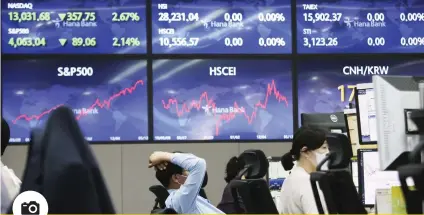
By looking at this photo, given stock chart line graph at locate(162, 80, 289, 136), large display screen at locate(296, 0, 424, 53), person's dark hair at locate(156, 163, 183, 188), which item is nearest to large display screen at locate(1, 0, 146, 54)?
stock chart line graph at locate(162, 80, 289, 136)

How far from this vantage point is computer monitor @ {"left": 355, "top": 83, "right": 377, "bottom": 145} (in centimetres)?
455

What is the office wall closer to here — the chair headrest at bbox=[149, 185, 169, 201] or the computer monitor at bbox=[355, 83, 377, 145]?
the computer monitor at bbox=[355, 83, 377, 145]

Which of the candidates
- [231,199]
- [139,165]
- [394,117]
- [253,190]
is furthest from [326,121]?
[394,117]

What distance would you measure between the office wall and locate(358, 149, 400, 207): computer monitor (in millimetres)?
1791

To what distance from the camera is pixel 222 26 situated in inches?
254

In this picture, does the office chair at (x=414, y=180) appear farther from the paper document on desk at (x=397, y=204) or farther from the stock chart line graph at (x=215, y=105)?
the stock chart line graph at (x=215, y=105)

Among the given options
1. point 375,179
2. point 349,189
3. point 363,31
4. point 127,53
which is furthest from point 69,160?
point 363,31

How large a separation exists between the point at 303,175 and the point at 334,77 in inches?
112

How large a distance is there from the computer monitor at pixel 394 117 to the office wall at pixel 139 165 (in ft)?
10.8

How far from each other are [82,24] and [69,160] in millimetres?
4752

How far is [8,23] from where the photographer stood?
6293mm

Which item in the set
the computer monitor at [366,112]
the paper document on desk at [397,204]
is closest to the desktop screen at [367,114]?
the computer monitor at [366,112]

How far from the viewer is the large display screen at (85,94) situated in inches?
246

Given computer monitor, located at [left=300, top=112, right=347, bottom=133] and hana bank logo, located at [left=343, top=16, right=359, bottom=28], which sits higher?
hana bank logo, located at [left=343, top=16, right=359, bottom=28]
